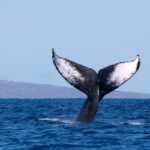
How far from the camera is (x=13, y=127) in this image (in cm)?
2064

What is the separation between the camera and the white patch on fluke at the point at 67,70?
55.1 feet

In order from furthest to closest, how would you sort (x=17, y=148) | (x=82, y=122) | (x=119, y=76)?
(x=82, y=122) → (x=119, y=76) → (x=17, y=148)

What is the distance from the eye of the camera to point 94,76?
1741 cm

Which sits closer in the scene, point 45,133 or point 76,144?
point 76,144

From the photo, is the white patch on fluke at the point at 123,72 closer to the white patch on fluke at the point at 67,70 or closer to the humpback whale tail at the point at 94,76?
the humpback whale tail at the point at 94,76

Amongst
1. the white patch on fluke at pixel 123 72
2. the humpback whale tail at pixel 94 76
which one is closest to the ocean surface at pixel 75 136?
the humpback whale tail at pixel 94 76

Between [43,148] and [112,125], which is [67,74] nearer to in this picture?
[43,148]

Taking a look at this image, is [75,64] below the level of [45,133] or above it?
above

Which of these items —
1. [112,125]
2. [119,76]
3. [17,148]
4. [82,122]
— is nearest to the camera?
[17,148]

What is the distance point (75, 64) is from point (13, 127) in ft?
14.0

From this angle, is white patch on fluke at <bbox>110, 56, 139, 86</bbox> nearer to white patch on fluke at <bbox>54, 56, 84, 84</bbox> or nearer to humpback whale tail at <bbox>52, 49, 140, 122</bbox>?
humpback whale tail at <bbox>52, 49, 140, 122</bbox>

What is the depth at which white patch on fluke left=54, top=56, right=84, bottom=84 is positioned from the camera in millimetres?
16781

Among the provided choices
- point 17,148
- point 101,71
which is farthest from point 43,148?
point 101,71

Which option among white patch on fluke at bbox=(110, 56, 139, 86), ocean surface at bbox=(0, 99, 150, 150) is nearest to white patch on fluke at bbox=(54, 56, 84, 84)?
white patch on fluke at bbox=(110, 56, 139, 86)
